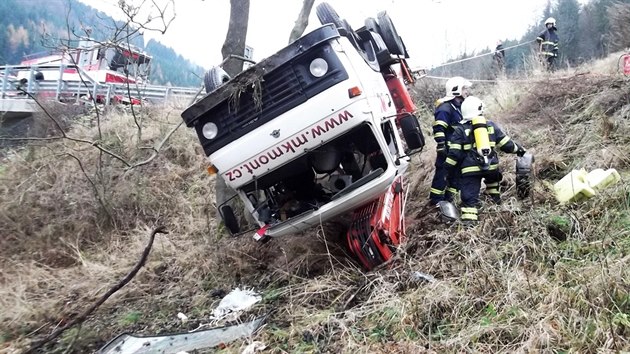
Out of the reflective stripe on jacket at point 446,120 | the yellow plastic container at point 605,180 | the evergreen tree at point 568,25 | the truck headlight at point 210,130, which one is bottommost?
the evergreen tree at point 568,25

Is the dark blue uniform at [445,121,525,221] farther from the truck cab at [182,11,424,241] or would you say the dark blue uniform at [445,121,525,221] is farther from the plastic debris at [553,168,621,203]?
the truck cab at [182,11,424,241]

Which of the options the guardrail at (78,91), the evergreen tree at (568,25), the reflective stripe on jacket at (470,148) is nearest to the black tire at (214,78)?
the reflective stripe on jacket at (470,148)

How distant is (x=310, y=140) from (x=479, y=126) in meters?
1.77

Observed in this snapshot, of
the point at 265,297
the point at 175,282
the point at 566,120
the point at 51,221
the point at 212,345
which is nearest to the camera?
the point at 212,345

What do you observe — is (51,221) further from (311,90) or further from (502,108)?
(502,108)

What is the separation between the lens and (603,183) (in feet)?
15.1

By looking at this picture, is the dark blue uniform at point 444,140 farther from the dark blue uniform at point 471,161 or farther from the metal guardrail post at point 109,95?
the metal guardrail post at point 109,95

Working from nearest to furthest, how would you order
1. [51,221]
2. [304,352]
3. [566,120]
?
[304,352] < [566,120] < [51,221]

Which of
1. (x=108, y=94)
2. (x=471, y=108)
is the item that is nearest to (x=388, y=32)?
(x=471, y=108)

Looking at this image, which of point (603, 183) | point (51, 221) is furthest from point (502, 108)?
point (51, 221)

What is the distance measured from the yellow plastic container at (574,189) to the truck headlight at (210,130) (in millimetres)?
3193

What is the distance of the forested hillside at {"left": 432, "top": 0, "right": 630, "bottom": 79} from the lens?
40.7 ft

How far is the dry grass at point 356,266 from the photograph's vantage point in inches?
125

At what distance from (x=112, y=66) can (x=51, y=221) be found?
247 centimetres
